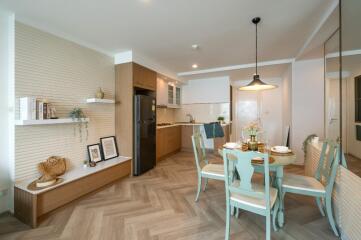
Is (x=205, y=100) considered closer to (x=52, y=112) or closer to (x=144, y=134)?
(x=144, y=134)

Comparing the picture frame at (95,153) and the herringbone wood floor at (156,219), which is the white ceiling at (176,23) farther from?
the herringbone wood floor at (156,219)

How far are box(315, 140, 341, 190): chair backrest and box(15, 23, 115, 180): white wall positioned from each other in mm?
3425

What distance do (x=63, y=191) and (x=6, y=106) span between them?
4.20ft

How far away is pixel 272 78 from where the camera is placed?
5344mm

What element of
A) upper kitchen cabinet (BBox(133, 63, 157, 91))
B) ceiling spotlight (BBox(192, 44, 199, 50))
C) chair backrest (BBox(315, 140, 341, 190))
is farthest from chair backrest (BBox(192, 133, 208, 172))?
upper kitchen cabinet (BBox(133, 63, 157, 91))

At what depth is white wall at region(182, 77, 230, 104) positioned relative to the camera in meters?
5.25

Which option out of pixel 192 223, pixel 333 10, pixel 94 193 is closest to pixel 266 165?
pixel 192 223

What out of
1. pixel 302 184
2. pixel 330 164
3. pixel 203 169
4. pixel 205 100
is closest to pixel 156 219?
pixel 203 169

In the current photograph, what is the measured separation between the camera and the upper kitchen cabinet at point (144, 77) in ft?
10.9

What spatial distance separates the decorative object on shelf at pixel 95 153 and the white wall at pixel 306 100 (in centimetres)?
406

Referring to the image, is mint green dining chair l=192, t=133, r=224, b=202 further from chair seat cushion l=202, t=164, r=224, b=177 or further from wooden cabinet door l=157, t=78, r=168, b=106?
wooden cabinet door l=157, t=78, r=168, b=106

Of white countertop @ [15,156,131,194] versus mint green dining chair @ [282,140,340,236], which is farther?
white countertop @ [15,156,131,194]

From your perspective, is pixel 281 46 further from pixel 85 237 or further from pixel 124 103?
pixel 85 237

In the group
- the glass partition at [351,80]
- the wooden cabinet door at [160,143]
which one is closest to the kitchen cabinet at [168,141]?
the wooden cabinet door at [160,143]
